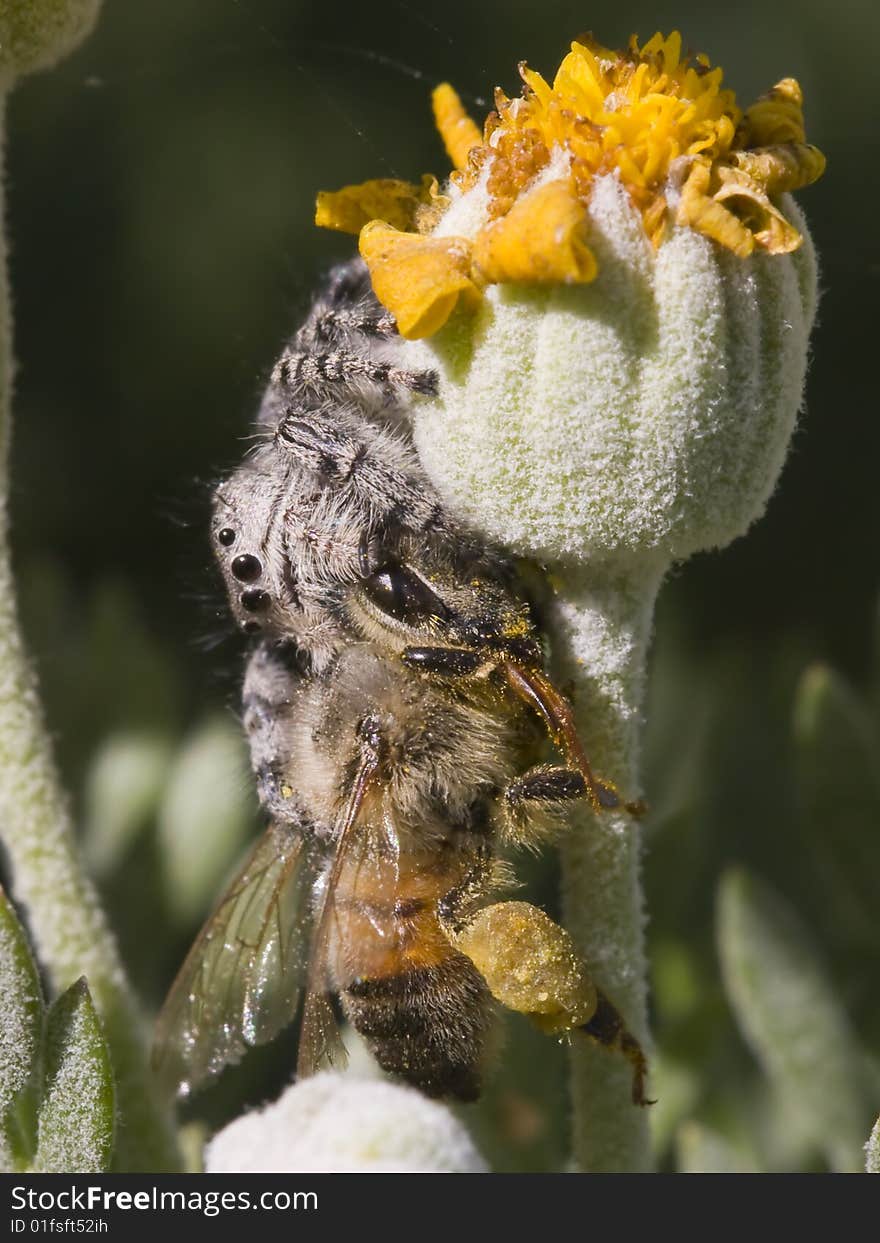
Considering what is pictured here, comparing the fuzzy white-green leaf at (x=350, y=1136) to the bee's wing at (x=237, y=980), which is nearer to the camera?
the fuzzy white-green leaf at (x=350, y=1136)

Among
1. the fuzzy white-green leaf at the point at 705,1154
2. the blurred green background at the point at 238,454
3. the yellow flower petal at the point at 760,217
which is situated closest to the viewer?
the yellow flower petal at the point at 760,217

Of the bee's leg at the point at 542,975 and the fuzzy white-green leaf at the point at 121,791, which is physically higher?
the bee's leg at the point at 542,975

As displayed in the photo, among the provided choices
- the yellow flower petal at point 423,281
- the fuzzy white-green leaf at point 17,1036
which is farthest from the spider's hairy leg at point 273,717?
the yellow flower petal at point 423,281

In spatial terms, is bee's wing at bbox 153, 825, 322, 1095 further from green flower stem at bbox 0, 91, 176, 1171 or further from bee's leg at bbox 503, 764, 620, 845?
bee's leg at bbox 503, 764, 620, 845

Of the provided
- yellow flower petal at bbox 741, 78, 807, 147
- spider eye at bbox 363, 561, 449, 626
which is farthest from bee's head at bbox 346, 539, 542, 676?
yellow flower petal at bbox 741, 78, 807, 147

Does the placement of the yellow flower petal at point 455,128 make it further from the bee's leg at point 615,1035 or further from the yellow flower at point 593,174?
the bee's leg at point 615,1035

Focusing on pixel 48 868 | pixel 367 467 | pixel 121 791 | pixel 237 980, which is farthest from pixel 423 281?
pixel 121 791
